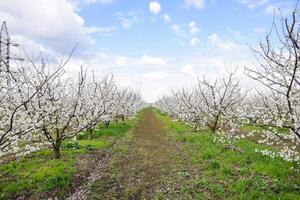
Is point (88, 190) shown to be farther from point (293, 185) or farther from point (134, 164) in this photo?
point (293, 185)

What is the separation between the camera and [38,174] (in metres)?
12.7

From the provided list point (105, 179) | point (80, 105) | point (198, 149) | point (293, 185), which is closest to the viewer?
point (293, 185)

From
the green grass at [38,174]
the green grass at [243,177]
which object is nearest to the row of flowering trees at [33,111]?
the green grass at [38,174]

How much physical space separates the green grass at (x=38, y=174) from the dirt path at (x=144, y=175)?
1434mm

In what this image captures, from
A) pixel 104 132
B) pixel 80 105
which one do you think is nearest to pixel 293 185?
pixel 80 105

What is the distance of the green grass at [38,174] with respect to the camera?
36.7ft

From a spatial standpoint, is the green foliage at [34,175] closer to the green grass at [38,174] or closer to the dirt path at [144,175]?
the green grass at [38,174]

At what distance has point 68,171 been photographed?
13328 millimetres

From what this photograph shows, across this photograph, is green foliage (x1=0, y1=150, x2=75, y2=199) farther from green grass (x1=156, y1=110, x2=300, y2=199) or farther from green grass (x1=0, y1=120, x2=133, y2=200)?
green grass (x1=156, y1=110, x2=300, y2=199)

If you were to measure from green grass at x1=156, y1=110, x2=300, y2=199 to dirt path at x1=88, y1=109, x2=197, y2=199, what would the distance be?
0.70m

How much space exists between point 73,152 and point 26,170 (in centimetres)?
401

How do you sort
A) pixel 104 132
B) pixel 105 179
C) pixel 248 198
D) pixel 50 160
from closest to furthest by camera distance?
pixel 248 198 → pixel 105 179 → pixel 50 160 → pixel 104 132

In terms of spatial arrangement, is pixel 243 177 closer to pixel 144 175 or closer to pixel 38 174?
pixel 144 175

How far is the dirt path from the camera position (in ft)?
36.0
